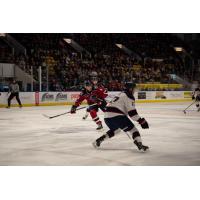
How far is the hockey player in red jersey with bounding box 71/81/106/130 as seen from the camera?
870cm

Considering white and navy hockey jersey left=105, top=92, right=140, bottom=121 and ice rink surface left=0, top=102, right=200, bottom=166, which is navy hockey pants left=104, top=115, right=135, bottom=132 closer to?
white and navy hockey jersey left=105, top=92, right=140, bottom=121

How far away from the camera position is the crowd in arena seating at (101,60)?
1936cm

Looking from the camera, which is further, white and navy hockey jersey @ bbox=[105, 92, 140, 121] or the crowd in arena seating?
the crowd in arena seating

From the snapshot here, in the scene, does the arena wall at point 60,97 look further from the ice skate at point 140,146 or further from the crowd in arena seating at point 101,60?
the ice skate at point 140,146

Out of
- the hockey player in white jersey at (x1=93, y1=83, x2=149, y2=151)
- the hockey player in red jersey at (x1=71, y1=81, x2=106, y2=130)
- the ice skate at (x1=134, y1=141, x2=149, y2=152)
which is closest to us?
the hockey player in white jersey at (x1=93, y1=83, x2=149, y2=151)

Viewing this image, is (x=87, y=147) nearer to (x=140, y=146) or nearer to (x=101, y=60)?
(x=140, y=146)

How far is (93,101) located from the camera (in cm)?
891

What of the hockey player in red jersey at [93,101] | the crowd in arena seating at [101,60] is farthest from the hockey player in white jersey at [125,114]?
the crowd in arena seating at [101,60]

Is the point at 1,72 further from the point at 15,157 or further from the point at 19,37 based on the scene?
the point at 15,157

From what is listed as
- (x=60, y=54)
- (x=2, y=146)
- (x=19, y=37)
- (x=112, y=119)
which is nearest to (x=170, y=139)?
(x=112, y=119)

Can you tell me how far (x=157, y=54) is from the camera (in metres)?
28.4

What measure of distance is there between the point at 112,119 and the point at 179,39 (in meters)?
26.7

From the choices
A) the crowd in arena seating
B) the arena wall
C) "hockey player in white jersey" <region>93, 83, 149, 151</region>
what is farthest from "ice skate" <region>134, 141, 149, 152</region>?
the crowd in arena seating

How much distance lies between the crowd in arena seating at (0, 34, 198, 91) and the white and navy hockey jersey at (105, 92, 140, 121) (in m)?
11.7
